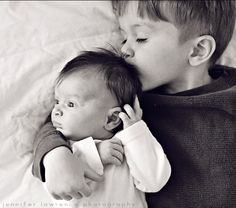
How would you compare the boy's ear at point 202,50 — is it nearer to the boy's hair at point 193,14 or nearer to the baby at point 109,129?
the boy's hair at point 193,14

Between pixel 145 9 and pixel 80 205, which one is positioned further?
pixel 145 9

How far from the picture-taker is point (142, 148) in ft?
3.10

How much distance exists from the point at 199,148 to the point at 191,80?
18cm

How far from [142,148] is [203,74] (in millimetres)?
295

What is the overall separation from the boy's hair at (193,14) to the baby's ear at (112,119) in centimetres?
22

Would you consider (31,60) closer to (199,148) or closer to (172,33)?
A: (172,33)

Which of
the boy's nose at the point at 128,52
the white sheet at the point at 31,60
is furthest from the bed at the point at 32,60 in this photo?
the boy's nose at the point at 128,52

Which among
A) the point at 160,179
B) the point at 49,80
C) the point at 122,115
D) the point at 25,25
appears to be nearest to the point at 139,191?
the point at 160,179

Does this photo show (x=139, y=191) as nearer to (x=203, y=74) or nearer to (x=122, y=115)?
(x=122, y=115)

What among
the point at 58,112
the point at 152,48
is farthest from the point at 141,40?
the point at 58,112

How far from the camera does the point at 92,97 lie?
0.98 m

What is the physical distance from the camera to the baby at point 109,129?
3.07 feet

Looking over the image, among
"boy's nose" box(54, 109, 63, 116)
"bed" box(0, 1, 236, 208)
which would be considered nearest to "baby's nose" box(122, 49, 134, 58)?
"bed" box(0, 1, 236, 208)

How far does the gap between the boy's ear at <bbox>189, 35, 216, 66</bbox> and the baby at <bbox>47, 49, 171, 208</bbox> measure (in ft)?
0.50
